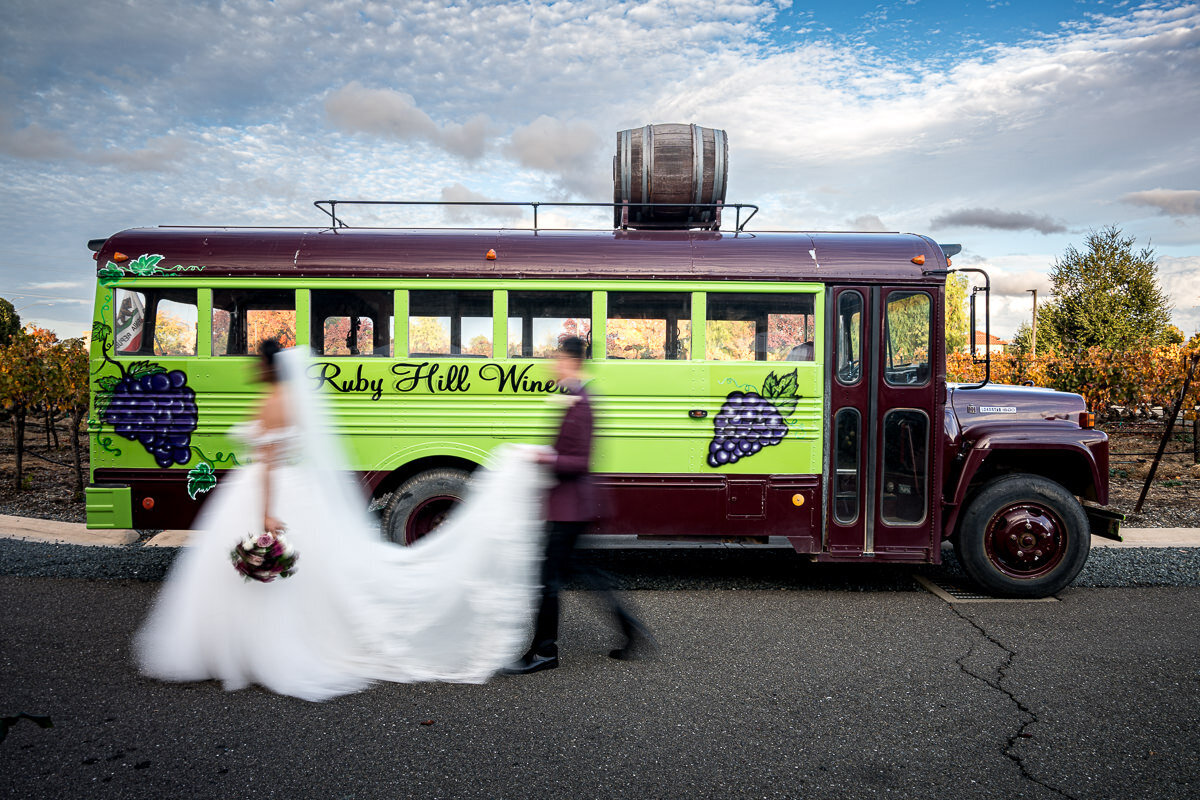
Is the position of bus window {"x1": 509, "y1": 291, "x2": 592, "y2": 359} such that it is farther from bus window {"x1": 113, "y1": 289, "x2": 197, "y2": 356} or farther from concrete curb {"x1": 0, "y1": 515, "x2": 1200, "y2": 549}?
bus window {"x1": 113, "y1": 289, "x2": 197, "y2": 356}

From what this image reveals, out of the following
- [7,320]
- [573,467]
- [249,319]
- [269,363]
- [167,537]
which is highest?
[7,320]

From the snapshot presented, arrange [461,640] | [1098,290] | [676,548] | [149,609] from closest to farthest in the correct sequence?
[461,640] < [149,609] < [676,548] < [1098,290]

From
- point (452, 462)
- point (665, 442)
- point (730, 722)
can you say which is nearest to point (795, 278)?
point (665, 442)

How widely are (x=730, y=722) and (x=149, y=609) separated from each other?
13.2 feet

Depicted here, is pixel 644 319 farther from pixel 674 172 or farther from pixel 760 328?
pixel 674 172

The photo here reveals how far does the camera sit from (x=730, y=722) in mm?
3592

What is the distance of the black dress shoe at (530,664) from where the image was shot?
4.14 m

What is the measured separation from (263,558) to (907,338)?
4677mm

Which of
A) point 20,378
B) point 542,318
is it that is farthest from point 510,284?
point 20,378

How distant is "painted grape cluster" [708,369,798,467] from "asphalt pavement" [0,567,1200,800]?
4.08 feet

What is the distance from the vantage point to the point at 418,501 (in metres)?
5.55

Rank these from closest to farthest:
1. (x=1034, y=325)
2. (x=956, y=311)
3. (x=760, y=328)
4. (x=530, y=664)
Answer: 1. (x=530, y=664)
2. (x=760, y=328)
3. (x=1034, y=325)
4. (x=956, y=311)

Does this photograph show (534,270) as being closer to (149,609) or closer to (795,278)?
(795,278)

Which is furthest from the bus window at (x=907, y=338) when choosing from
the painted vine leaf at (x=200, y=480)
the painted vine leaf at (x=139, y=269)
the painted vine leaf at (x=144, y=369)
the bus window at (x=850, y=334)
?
the painted vine leaf at (x=144, y=369)
